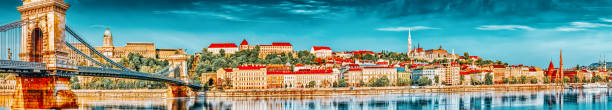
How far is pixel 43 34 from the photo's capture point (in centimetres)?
1914

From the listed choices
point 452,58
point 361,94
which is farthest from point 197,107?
point 452,58

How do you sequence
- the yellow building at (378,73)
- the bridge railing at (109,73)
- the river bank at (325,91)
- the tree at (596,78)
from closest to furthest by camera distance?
the bridge railing at (109,73), the river bank at (325,91), the yellow building at (378,73), the tree at (596,78)

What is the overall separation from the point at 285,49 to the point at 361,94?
1170 inches

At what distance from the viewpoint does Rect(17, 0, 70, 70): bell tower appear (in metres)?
19.0

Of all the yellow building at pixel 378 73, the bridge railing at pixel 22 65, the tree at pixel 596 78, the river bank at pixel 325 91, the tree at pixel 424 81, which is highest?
the bridge railing at pixel 22 65

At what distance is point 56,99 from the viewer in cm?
1914

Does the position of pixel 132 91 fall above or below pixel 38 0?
below

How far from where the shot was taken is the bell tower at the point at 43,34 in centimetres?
1903

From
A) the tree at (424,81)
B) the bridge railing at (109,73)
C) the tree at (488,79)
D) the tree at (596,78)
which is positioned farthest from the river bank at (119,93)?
the tree at (596,78)

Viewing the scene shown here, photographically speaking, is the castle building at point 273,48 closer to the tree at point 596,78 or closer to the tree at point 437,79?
the tree at point 437,79

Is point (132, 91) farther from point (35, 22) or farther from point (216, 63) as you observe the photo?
point (35, 22)

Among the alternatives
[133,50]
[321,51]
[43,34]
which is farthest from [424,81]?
[43,34]

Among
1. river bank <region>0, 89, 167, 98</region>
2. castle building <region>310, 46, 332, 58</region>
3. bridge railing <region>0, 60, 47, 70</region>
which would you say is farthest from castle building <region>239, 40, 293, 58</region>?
bridge railing <region>0, 60, 47, 70</region>

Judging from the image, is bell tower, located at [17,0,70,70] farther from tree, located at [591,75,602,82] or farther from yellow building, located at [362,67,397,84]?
tree, located at [591,75,602,82]
